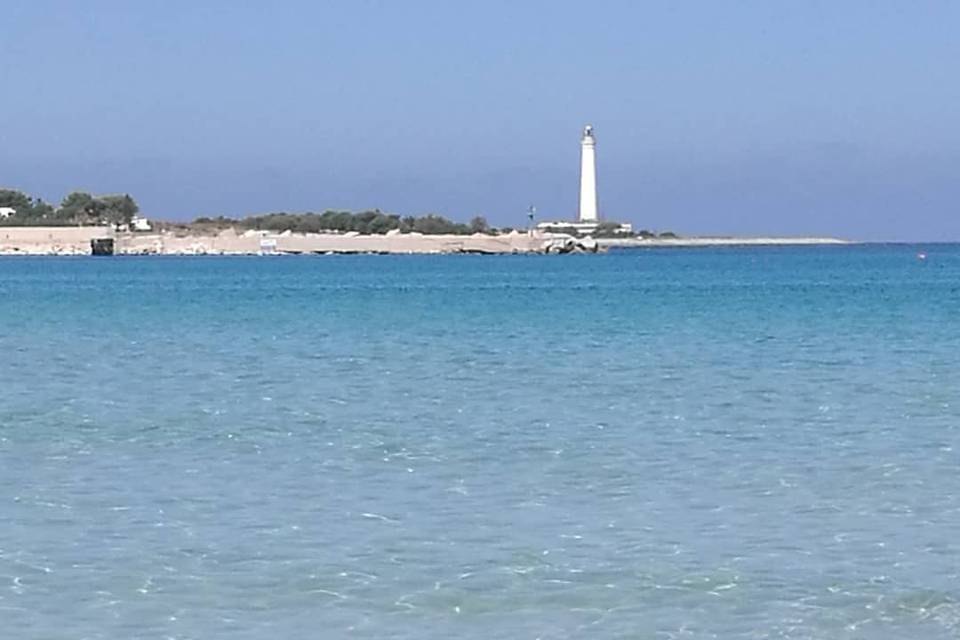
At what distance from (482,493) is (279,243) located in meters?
139

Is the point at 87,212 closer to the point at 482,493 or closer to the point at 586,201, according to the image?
the point at 586,201

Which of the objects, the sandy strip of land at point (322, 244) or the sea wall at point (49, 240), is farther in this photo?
the sandy strip of land at point (322, 244)

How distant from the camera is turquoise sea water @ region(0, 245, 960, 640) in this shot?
942 centimetres

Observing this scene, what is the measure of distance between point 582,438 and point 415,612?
689 centimetres

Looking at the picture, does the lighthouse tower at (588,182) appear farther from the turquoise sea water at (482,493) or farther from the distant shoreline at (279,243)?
the turquoise sea water at (482,493)

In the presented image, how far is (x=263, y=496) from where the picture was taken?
12.8 meters

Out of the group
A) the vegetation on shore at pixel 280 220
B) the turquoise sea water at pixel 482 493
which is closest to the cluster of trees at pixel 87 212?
the vegetation on shore at pixel 280 220

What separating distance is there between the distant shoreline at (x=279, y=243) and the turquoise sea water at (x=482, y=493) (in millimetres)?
119316

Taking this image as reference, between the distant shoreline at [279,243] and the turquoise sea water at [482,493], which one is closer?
the turquoise sea water at [482,493]

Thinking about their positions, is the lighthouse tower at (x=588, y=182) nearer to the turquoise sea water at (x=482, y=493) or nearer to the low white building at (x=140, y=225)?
the low white building at (x=140, y=225)

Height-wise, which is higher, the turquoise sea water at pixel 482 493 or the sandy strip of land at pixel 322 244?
the turquoise sea water at pixel 482 493

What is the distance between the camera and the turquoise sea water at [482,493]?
942 cm

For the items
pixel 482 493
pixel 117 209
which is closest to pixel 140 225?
pixel 117 209

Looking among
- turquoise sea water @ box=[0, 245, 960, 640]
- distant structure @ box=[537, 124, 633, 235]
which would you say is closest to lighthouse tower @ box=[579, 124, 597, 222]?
distant structure @ box=[537, 124, 633, 235]
